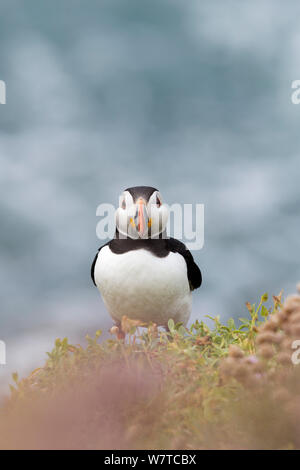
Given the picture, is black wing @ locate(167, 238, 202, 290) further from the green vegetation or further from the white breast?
the green vegetation

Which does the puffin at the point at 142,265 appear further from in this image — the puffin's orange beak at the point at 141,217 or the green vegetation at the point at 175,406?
the green vegetation at the point at 175,406

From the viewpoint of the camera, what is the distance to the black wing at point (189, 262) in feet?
14.0

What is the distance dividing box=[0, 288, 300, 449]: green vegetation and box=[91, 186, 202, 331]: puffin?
36.4 inches

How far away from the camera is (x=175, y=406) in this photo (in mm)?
2539

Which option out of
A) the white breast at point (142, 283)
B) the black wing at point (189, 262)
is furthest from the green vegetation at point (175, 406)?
the black wing at point (189, 262)

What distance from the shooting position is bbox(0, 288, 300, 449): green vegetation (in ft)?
7.00

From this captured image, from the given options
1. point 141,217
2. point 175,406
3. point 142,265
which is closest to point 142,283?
point 142,265

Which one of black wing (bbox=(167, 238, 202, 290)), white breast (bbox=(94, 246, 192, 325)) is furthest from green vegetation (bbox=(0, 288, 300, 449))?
black wing (bbox=(167, 238, 202, 290))

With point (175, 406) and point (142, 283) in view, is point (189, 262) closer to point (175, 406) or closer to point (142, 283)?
point (142, 283)

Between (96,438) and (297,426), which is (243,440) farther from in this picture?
(96,438)

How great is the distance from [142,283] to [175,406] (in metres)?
1.45

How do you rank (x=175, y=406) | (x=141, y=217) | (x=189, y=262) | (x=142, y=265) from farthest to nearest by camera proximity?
(x=189, y=262), (x=142, y=265), (x=141, y=217), (x=175, y=406)

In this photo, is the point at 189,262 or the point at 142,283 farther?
the point at 189,262

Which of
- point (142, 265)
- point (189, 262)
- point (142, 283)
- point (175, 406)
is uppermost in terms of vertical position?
point (189, 262)
